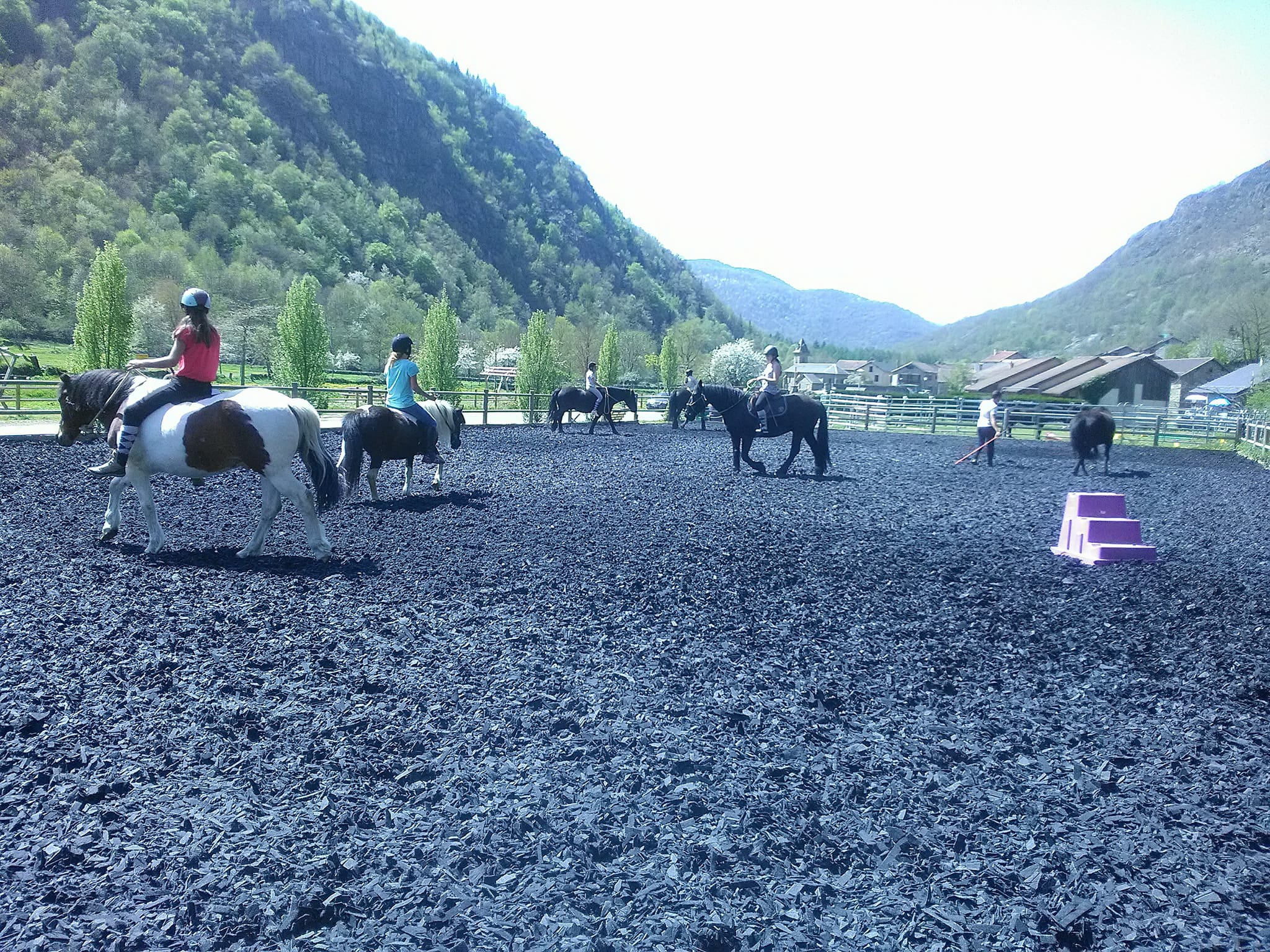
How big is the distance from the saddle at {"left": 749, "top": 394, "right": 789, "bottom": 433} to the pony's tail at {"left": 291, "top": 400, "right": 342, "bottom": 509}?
9573 mm

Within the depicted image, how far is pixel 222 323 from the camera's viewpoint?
58656 mm

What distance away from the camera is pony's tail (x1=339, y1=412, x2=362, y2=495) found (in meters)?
10.7

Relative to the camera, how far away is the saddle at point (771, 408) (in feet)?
51.5

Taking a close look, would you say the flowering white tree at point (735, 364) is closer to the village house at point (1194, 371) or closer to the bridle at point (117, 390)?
the village house at point (1194, 371)

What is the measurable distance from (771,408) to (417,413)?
7200mm

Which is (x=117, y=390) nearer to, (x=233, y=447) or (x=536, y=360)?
(x=233, y=447)

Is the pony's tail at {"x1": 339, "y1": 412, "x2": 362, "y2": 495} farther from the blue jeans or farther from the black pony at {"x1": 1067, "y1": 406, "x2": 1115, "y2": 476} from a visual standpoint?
the black pony at {"x1": 1067, "y1": 406, "x2": 1115, "y2": 476}

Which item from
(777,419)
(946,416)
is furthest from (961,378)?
(777,419)

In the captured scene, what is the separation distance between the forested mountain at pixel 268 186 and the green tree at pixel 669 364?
48.7 feet

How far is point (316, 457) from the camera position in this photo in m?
7.86

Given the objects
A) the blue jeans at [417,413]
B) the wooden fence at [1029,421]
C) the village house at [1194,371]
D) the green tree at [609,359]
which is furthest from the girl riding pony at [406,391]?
the village house at [1194,371]

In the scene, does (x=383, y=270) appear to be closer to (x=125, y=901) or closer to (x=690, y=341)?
(x=690, y=341)

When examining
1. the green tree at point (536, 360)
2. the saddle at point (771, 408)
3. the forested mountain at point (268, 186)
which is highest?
the forested mountain at point (268, 186)

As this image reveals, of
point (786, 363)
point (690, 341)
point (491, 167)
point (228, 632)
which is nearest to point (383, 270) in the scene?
point (690, 341)
